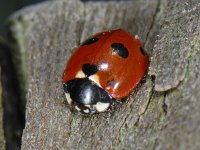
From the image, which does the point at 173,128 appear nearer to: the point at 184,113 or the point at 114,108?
the point at 184,113

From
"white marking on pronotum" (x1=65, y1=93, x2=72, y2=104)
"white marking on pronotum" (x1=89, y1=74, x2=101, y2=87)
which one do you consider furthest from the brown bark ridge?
"white marking on pronotum" (x1=89, y1=74, x2=101, y2=87)

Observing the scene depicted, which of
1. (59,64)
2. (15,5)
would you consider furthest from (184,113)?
(15,5)

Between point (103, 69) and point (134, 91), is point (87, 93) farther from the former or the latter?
point (134, 91)

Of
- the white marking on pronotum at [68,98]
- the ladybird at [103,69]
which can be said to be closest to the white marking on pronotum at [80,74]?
the ladybird at [103,69]

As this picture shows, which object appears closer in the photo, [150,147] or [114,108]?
[150,147]

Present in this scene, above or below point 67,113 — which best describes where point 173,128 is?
above

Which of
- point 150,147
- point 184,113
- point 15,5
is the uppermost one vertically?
point 184,113

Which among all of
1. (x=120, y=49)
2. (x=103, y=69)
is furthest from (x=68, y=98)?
(x=120, y=49)
